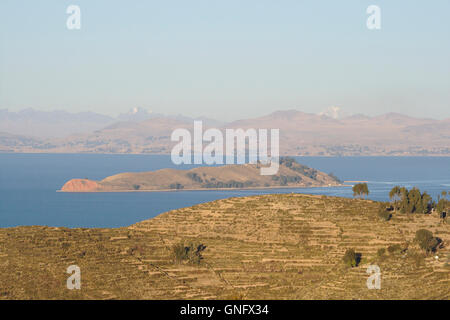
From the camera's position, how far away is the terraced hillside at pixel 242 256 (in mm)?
87875

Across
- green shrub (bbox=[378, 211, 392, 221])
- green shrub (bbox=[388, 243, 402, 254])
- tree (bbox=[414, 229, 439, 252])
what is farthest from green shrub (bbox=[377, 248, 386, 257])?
green shrub (bbox=[378, 211, 392, 221])

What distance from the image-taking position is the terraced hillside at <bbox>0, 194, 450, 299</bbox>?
8788 cm

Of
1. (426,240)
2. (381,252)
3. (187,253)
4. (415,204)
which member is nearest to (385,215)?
(415,204)

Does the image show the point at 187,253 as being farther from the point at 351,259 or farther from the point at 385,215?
the point at 385,215

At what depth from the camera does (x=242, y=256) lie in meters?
103

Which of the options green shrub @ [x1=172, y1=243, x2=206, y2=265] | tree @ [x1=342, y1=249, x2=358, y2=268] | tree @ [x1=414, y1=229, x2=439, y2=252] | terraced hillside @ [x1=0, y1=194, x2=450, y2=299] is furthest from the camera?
tree @ [x1=414, y1=229, x2=439, y2=252]

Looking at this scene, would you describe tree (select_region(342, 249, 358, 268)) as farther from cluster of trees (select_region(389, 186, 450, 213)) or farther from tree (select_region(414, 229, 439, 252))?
cluster of trees (select_region(389, 186, 450, 213))

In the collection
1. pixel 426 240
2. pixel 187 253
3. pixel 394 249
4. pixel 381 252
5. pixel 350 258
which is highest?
pixel 426 240

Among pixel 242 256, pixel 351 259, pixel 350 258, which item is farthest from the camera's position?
pixel 242 256

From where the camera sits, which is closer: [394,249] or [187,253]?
[394,249]

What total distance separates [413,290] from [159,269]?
33.5 metres

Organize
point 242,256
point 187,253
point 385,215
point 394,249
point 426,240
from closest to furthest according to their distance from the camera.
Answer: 1. point 394,249
2. point 187,253
3. point 242,256
4. point 426,240
5. point 385,215

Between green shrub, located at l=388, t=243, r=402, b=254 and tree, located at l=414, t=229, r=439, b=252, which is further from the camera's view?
tree, located at l=414, t=229, r=439, b=252
